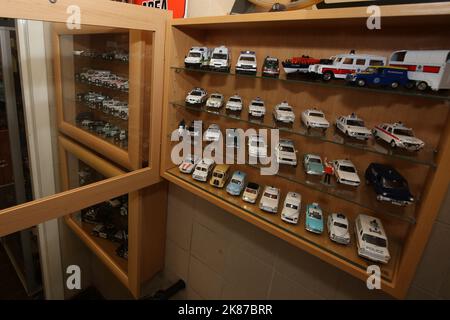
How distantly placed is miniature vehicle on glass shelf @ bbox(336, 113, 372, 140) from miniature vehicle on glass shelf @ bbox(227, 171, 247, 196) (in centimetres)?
44

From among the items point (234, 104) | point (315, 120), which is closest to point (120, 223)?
point (234, 104)

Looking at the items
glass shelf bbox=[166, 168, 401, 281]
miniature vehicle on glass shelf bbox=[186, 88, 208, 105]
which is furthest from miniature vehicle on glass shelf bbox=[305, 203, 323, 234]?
miniature vehicle on glass shelf bbox=[186, 88, 208, 105]

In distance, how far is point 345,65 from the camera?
2.55 ft

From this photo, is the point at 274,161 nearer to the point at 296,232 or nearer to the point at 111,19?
the point at 296,232

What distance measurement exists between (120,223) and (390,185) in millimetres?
1501

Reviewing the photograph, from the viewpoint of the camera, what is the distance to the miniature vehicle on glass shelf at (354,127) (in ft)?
2.64

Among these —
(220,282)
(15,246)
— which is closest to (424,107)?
(220,282)

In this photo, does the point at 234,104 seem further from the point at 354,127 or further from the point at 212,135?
the point at 354,127

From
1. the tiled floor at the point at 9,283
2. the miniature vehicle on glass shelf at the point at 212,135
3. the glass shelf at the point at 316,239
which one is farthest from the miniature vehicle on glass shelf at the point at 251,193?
the tiled floor at the point at 9,283

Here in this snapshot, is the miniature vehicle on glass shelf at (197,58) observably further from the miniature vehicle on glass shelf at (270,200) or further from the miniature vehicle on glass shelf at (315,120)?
the miniature vehicle on glass shelf at (270,200)

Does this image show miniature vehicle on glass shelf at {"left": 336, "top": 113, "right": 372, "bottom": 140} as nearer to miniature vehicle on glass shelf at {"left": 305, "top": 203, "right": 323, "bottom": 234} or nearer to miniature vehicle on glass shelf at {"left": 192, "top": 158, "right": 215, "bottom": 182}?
miniature vehicle on glass shelf at {"left": 305, "top": 203, "right": 323, "bottom": 234}

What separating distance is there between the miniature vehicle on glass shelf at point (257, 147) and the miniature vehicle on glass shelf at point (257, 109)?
9 centimetres

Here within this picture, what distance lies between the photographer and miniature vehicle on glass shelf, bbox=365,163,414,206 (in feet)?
2.39

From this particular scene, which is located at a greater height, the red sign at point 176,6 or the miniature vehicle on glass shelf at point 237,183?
the red sign at point 176,6
